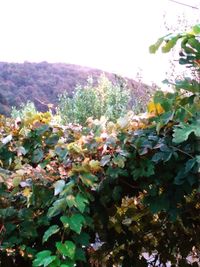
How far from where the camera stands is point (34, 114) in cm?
145

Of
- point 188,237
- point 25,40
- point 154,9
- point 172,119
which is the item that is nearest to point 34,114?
point 172,119

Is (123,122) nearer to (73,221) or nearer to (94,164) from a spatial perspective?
(94,164)

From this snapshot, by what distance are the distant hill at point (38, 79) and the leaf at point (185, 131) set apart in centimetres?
1206

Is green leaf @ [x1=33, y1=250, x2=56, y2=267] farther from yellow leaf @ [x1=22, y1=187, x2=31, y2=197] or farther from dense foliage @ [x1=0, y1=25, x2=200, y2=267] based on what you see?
yellow leaf @ [x1=22, y1=187, x2=31, y2=197]

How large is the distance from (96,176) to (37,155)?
306 millimetres

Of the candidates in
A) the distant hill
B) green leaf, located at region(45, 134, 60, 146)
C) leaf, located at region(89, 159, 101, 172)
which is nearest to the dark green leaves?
leaf, located at region(89, 159, 101, 172)

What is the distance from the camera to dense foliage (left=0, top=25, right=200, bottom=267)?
100cm

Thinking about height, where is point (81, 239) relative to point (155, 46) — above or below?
below

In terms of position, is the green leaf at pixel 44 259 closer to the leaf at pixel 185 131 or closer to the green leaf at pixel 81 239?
the green leaf at pixel 81 239

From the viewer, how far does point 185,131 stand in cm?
95

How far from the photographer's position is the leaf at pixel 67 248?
37.6 inches

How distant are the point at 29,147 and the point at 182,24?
6.68 meters

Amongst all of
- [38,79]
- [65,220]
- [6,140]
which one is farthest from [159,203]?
[38,79]

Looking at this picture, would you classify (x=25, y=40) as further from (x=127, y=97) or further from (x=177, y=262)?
(x=177, y=262)
